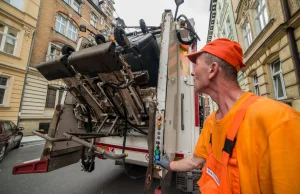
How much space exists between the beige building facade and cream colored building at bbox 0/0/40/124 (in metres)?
0.52

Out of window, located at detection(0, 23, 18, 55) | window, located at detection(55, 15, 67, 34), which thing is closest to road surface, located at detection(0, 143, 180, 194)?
window, located at detection(0, 23, 18, 55)

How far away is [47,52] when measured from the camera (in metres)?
12.3

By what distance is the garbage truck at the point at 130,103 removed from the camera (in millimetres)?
1799

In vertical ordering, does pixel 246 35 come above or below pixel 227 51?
above

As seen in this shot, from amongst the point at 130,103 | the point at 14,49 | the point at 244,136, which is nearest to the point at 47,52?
the point at 14,49

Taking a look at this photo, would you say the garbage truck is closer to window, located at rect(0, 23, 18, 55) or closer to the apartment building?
the apartment building

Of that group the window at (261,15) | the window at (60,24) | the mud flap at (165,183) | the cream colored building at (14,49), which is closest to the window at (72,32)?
the window at (60,24)

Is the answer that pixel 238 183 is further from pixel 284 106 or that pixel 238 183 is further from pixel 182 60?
pixel 182 60

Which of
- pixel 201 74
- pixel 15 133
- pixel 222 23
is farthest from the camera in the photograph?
pixel 222 23

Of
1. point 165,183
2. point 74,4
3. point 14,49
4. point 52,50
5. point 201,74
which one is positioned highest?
point 74,4

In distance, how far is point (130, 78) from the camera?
1.98m

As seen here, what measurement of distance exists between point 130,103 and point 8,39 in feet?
42.5

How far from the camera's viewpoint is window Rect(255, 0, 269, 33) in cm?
759

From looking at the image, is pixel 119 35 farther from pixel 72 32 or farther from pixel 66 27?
pixel 72 32
